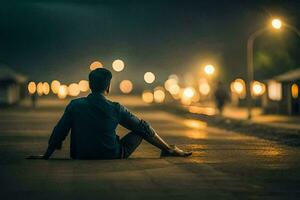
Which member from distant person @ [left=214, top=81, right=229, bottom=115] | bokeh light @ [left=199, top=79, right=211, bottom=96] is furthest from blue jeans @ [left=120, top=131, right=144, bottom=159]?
bokeh light @ [left=199, top=79, right=211, bottom=96]

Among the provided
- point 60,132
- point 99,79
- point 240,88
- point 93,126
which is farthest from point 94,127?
point 240,88

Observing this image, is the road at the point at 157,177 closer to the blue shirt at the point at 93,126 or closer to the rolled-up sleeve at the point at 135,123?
the blue shirt at the point at 93,126

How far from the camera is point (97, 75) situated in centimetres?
1583

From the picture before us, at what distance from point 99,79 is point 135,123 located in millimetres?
978

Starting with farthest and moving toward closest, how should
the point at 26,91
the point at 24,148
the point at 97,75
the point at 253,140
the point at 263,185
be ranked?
the point at 26,91, the point at 253,140, the point at 24,148, the point at 97,75, the point at 263,185

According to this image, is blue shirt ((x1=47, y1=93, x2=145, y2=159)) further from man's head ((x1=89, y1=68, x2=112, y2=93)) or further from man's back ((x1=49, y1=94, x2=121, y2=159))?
man's head ((x1=89, y1=68, x2=112, y2=93))

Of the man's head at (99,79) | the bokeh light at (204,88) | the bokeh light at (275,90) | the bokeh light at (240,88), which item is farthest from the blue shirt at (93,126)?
the bokeh light at (204,88)

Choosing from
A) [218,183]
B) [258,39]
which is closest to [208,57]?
[258,39]

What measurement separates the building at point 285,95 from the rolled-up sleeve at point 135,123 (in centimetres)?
3685

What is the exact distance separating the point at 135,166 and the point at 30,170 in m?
1.72

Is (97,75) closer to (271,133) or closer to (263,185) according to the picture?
(263,185)

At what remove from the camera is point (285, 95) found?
2280 inches

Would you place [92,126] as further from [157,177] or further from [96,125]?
[157,177]

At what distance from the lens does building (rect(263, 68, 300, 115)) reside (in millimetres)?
53906
